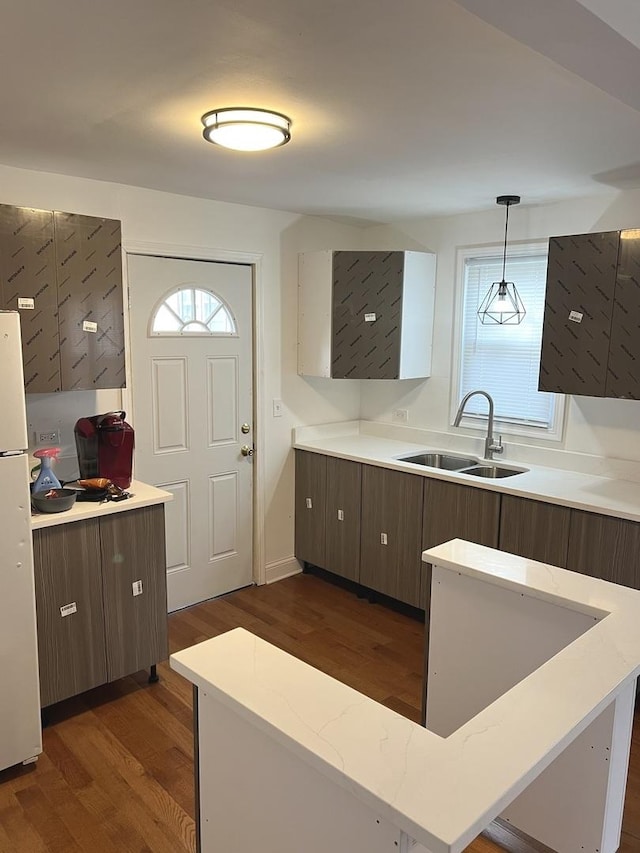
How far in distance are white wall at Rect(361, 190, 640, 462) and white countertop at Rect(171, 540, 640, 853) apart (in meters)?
1.98

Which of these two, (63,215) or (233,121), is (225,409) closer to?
(63,215)

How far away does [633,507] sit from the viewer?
284 cm

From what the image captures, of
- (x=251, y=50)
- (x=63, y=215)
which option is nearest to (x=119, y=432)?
(x=63, y=215)

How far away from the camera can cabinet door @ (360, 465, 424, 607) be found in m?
3.67

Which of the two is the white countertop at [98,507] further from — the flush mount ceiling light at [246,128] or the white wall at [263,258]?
the flush mount ceiling light at [246,128]

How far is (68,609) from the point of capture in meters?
2.69

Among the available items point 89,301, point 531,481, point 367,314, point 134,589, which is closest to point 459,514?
point 531,481

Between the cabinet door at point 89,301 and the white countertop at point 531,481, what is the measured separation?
158cm

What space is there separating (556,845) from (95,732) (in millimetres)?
1834

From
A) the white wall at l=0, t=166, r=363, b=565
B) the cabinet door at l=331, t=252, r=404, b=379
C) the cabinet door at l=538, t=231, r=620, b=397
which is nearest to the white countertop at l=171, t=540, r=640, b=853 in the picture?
the cabinet door at l=538, t=231, r=620, b=397

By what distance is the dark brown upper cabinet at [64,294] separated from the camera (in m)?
2.66

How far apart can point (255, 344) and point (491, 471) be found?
1.63m

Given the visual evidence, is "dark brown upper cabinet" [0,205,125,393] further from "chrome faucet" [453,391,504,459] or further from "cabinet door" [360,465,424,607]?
"chrome faucet" [453,391,504,459]

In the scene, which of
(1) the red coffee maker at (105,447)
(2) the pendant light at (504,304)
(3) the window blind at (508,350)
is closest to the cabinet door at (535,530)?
(3) the window blind at (508,350)
